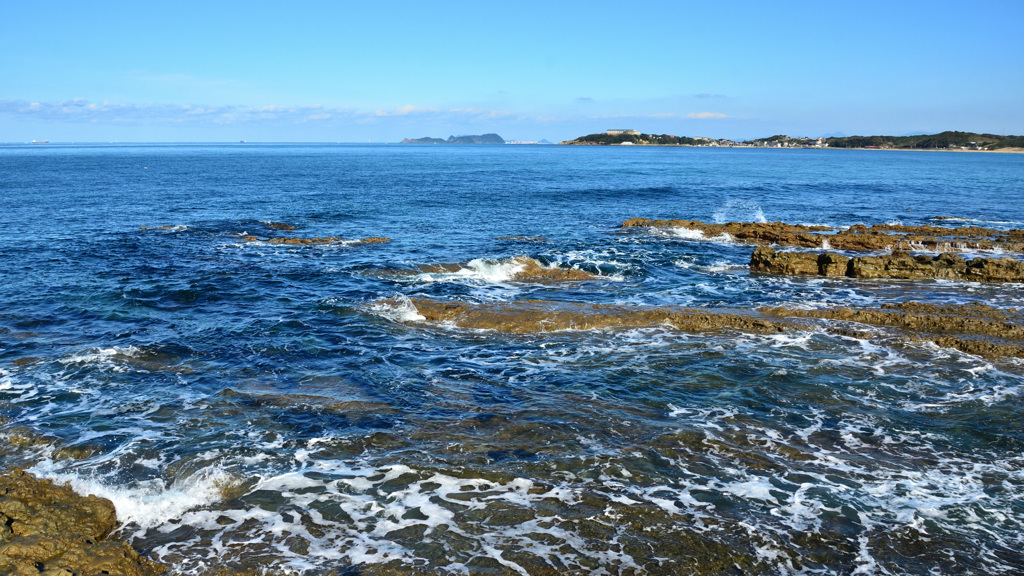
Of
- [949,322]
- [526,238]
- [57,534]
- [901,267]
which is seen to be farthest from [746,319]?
[57,534]

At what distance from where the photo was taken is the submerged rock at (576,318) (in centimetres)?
1792

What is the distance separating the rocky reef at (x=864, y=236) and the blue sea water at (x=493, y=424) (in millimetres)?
7645

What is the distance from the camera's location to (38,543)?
25.6 feet

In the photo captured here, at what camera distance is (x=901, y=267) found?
78.5 ft

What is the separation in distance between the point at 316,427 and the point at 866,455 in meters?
10.2

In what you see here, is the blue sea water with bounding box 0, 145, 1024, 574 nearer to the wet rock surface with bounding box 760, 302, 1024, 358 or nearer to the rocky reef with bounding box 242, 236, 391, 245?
the wet rock surface with bounding box 760, 302, 1024, 358

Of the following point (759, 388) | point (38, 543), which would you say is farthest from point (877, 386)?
point (38, 543)

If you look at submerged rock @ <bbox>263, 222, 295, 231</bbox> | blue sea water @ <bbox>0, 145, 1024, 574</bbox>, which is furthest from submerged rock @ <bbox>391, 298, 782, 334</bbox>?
submerged rock @ <bbox>263, 222, 295, 231</bbox>

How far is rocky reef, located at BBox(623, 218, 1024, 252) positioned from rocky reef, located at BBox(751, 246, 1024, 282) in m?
5.90

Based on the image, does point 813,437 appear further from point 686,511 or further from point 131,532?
point 131,532

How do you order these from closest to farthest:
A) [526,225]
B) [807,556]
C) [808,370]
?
[807,556]
[808,370]
[526,225]

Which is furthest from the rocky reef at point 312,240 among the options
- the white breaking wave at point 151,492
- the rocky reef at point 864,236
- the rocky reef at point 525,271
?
the white breaking wave at point 151,492

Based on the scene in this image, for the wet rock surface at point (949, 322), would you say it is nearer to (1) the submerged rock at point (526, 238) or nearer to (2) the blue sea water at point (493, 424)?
(2) the blue sea water at point (493, 424)

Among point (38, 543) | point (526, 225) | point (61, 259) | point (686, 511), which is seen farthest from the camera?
point (526, 225)
